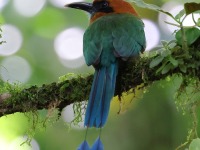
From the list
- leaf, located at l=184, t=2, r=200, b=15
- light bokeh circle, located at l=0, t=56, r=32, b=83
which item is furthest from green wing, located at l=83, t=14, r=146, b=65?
light bokeh circle, located at l=0, t=56, r=32, b=83

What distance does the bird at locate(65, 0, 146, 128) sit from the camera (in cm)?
275

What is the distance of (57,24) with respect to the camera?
7414 millimetres

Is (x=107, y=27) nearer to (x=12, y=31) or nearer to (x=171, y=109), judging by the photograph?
(x=171, y=109)

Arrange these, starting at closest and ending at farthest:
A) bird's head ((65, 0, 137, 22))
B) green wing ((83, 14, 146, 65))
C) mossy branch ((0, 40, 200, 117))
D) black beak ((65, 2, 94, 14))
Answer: mossy branch ((0, 40, 200, 117))
green wing ((83, 14, 146, 65))
bird's head ((65, 0, 137, 22))
black beak ((65, 2, 94, 14))

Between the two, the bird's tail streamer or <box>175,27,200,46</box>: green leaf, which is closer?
<box>175,27,200,46</box>: green leaf

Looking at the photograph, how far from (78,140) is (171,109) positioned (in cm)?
147

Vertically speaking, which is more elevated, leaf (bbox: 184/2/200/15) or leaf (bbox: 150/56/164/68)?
leaf (bbox: 184/2/200/15)

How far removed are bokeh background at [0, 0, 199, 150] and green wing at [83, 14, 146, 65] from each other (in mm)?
647

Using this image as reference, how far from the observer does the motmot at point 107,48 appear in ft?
9.02

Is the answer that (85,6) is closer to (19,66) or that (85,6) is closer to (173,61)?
(173,61)

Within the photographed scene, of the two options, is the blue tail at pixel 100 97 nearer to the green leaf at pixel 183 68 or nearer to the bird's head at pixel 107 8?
the green leaf at pixel 183 68

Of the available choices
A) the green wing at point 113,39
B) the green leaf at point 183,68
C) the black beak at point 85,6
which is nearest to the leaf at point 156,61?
the green leaf at point 183,68

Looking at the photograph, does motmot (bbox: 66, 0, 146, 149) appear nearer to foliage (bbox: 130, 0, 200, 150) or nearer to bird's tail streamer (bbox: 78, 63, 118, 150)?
bird's tail streamer (bbox: 78, 63, 118, 150)

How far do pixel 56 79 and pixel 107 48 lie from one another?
3.77 metres
